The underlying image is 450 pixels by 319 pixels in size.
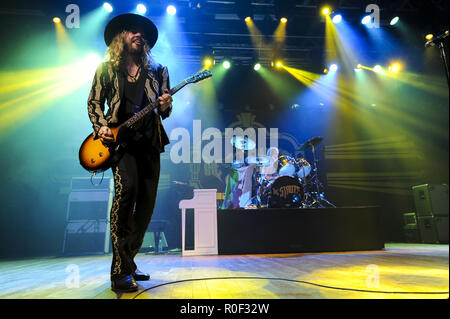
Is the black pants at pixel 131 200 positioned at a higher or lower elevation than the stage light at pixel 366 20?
lower

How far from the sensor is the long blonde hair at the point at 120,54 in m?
2.03

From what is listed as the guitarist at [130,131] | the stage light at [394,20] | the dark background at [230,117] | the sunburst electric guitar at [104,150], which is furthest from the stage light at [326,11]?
the sunburst electric guitar at [104,150]

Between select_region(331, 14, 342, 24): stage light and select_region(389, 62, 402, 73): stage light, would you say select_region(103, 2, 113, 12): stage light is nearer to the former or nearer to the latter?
select_region(331, 14, 342, 24): stage light

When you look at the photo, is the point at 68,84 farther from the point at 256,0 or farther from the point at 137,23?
the point at 137,23

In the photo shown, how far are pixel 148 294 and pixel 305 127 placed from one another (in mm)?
6787

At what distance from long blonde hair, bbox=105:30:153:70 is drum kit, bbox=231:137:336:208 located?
3079 millimetres

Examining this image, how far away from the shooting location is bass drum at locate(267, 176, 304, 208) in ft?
15.3

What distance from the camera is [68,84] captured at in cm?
633

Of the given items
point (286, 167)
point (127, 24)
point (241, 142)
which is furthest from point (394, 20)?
point (127, 24)

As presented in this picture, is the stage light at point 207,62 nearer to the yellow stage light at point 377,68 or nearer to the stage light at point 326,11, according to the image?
the stage light at point 326,11

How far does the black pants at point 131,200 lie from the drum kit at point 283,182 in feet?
9.90
